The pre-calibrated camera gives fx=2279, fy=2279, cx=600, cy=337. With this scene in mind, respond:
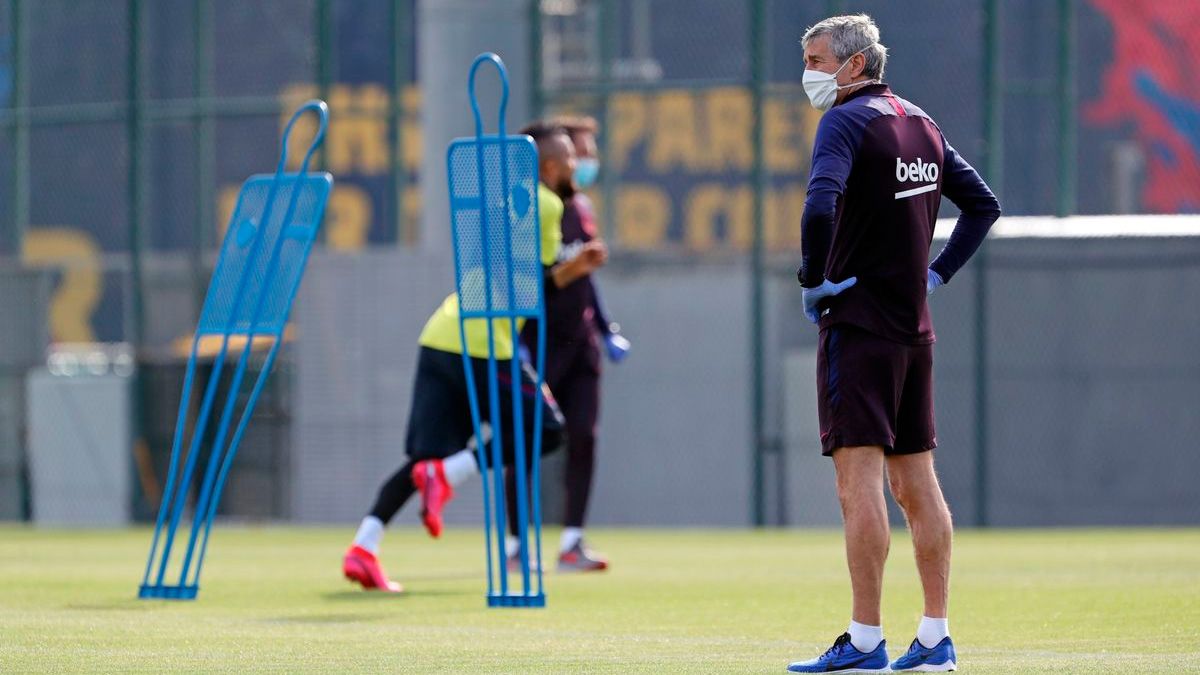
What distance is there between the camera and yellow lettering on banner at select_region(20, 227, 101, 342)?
84.8 ft

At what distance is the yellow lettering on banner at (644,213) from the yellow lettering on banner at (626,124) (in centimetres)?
190

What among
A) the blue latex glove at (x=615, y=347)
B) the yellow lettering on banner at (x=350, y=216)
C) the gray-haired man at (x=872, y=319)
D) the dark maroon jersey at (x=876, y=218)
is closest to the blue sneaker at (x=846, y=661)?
the gray-haired man at (x=872, y=319)

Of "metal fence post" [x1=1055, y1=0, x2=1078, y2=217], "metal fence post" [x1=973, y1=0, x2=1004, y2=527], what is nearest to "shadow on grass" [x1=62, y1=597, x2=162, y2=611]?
"metal fence post" [x1=973, y1=0, x2=1004, y2=527]

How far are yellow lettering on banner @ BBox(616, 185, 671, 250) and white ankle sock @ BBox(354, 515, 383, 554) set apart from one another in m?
14.5

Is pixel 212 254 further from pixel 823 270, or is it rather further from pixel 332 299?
pixel 823 270

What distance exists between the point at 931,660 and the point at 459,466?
148 inches

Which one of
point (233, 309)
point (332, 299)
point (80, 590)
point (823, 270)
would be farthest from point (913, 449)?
point (332, 299)

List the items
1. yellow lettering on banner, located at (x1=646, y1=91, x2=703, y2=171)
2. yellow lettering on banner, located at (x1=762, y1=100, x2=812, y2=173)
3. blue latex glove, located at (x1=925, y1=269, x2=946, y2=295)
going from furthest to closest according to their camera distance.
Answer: yellow lettering on banner, located at (x1=646, y1=91, x2=703, y2=171)
yellow lettering on banner, located at (x1=762, y1=100, x2=812, y2=173)
blue latex glove, located at (x1=925, y1=269, x2=946, y2=295)

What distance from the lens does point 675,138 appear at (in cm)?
2100

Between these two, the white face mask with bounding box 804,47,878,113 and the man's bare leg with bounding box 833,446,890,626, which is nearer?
the man's bare leg with bounding box 833,446,890,626

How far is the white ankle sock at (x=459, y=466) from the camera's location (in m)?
9.21

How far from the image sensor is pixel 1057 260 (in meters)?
15.9

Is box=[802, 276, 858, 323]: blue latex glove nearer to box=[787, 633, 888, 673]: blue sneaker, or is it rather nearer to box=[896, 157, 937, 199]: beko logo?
box=[896, 157, 937, 199]: beko logo

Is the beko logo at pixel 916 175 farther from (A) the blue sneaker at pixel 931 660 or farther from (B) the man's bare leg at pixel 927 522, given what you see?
(A) the blue sneaker at pixel 931 660
